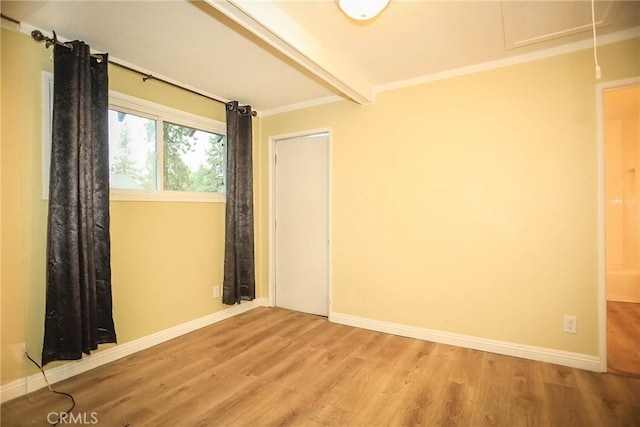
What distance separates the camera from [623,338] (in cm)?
287

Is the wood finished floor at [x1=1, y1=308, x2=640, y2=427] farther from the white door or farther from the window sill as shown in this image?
the window sill

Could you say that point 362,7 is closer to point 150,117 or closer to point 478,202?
point 478,202

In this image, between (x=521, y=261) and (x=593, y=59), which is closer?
(x=593, y=59)

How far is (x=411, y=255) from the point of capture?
2979 millimetres

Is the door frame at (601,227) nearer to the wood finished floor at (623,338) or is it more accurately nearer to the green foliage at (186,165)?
the wood finished floor at (623,338)

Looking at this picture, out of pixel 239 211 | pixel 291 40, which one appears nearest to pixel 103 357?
pixel 239 211

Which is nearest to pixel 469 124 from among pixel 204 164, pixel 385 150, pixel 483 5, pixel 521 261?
pixel 385 150

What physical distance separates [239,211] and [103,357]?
174cm

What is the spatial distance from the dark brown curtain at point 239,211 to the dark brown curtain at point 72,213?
1257 millimetres

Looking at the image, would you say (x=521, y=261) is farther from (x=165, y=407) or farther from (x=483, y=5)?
(x=165, y=407)

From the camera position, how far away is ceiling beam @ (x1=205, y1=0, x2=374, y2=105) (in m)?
1.74

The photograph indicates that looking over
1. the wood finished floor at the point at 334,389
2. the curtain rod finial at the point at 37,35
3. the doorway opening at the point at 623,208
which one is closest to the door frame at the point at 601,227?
the wood finished floor at the point at 334,389

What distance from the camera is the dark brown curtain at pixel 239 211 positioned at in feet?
11.0

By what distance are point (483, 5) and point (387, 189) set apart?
1.63 metres
